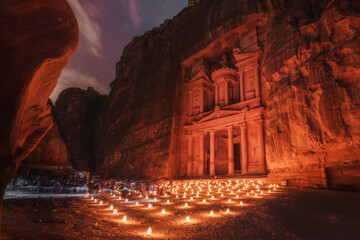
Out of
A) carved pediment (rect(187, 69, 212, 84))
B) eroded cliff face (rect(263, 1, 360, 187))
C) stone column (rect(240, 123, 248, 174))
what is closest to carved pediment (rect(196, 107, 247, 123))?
stone column (rect(240, 123, 248, 174))

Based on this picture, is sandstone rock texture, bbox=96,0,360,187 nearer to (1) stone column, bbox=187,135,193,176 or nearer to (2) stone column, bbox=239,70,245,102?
(1) stone column, bbox=187,135,193,176

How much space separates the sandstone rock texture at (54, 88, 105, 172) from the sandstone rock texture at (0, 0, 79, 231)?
3530cm

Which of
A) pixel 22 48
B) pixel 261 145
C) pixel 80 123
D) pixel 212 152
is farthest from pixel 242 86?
pixel 80 123

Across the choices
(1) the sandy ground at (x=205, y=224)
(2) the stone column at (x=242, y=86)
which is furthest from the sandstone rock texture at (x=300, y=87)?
(1) the sandy ground at (x=205, y=224)

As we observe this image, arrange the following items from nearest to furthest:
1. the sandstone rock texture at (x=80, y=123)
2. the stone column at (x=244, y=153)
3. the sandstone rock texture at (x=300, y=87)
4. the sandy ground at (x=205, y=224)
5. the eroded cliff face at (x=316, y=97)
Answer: the sandy ground at (x=205, y=224) < the eroded cliff face at (x=316, y=97) < the sandstone rock texture at (x=300, y=87) < the stone column at (x=244, y=153) < the sandstone rock texture at (x=80, y=123)

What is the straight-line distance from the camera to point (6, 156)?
2.06m

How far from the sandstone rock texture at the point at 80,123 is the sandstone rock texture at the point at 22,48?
35299 mm

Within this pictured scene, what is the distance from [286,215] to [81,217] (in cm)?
475

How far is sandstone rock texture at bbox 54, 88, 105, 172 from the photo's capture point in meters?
36.2

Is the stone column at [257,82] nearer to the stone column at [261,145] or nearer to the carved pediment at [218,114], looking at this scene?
the carved pediment at [218,114]

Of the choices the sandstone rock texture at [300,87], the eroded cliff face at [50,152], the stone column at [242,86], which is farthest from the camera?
the stone column at [242,86]

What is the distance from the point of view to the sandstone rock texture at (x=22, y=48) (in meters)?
2.10

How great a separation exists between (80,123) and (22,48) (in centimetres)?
4177

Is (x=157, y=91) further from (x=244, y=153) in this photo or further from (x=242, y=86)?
(x=244, y=153)
